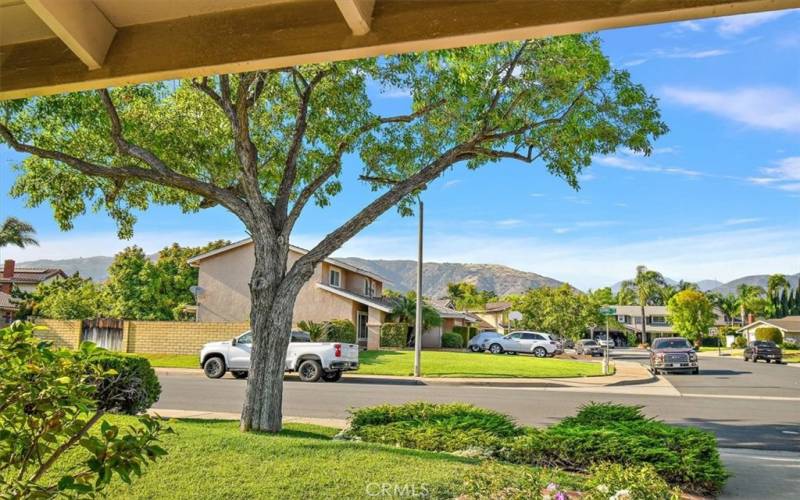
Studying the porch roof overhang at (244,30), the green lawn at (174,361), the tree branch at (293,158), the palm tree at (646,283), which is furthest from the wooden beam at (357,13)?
the palm tree at (646,283)

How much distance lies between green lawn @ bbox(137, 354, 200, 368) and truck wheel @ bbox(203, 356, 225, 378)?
5023mm

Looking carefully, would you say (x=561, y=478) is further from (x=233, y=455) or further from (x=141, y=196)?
(x=141, y=196)

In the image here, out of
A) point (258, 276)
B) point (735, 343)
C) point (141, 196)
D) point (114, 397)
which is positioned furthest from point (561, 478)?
point (735, 343)

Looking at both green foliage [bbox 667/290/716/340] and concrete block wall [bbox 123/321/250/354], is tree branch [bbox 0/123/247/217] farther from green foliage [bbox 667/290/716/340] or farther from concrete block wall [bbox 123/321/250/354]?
green foliage [bbox 667/290/716/340]

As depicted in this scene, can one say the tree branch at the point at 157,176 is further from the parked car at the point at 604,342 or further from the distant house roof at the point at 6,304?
the distant house roof at the point at 6,304

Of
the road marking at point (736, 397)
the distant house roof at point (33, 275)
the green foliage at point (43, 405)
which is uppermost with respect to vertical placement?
the distant house roof at point (33, 275)

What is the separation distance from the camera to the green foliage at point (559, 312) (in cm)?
5206

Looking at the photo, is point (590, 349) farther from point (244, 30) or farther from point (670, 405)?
point (244, 30)

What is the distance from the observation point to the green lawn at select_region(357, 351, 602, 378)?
79.5ft

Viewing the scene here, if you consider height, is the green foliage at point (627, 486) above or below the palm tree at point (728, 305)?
below

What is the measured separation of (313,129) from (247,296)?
2665 centimetres

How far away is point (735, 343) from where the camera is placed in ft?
233

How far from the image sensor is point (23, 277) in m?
67.8

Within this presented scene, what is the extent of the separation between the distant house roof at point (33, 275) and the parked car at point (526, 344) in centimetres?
4855
